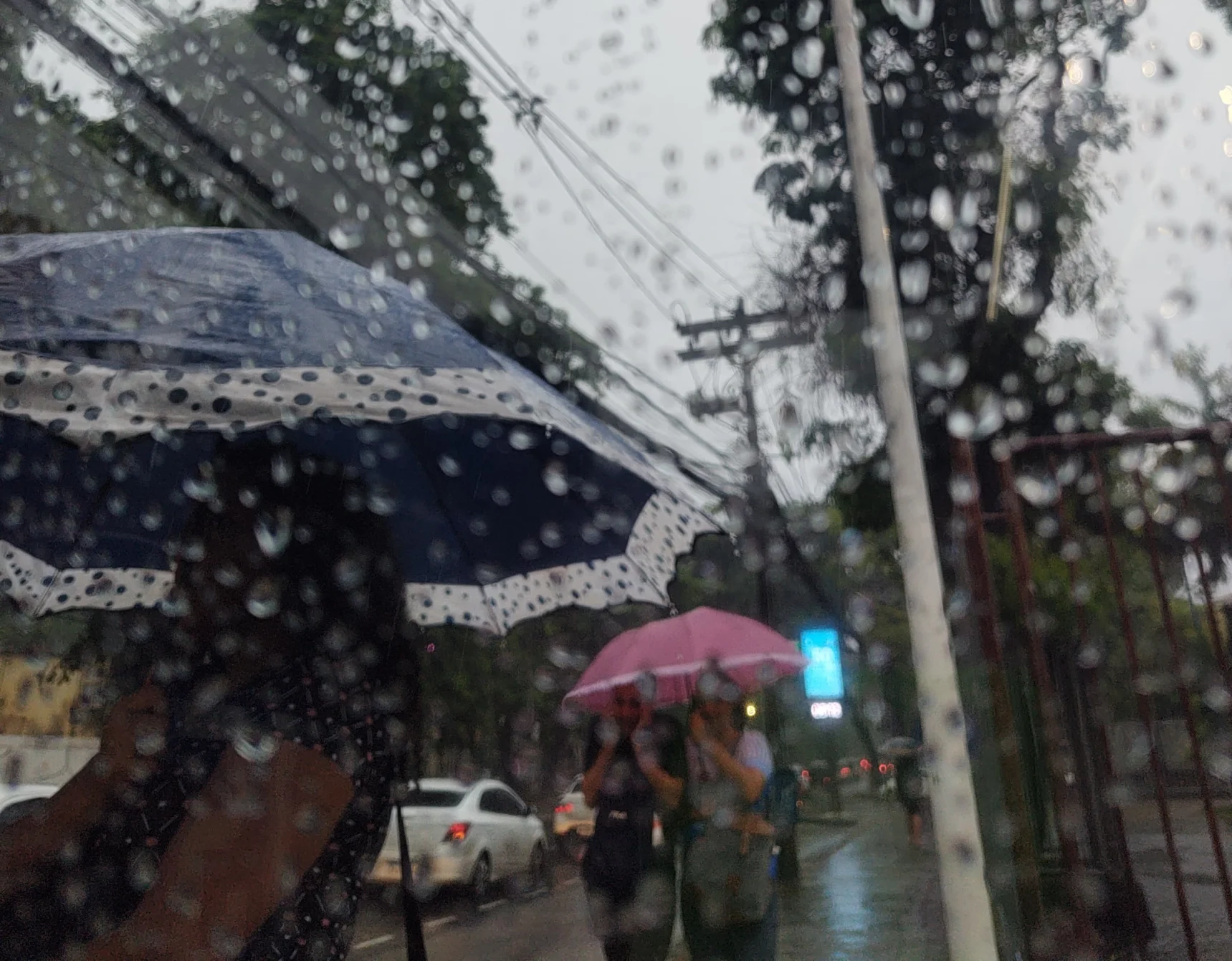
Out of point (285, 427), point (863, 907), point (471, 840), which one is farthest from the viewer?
point (471, 840)

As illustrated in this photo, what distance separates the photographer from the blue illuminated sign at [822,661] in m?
13.5

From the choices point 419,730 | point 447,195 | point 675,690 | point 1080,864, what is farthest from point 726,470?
point 419,730

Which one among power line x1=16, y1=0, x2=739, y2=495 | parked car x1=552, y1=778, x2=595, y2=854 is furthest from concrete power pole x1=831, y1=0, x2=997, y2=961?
parked car x1=552, y1=778, x2=595, y2=854

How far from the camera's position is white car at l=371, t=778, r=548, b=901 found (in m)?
10.1

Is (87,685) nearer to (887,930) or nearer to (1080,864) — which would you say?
(887,930)

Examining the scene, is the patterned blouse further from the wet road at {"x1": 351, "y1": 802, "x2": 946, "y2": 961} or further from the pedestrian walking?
the wet road at {"x1": 351, "y1": 802, "x2": 946, "y2": 961}

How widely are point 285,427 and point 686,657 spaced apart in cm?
401

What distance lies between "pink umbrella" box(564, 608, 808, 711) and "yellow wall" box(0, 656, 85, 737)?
8595 mm

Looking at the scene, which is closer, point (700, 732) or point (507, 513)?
point (507, 513)

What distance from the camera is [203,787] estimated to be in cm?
135

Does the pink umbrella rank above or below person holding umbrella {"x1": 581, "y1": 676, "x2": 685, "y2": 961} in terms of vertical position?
above

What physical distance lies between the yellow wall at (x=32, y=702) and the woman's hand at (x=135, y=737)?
1163cm

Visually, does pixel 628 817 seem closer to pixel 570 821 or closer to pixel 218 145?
pixel 218 145

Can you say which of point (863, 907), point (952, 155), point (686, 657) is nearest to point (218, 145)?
point (686, 657)
